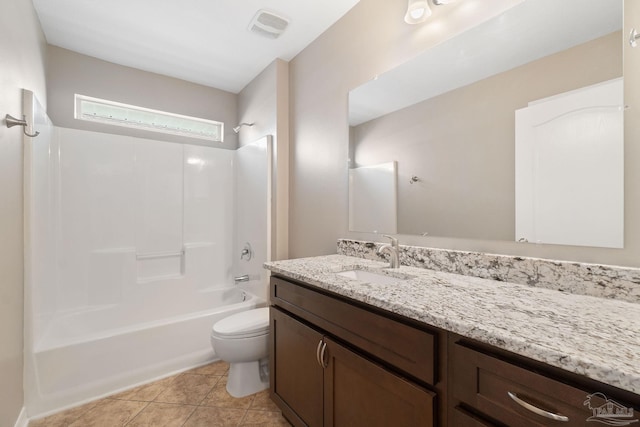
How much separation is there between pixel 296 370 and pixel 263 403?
0.62 m

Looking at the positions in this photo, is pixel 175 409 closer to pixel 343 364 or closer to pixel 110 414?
pixel 110 414

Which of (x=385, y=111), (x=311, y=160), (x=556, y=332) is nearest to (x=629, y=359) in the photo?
(x=556, y=332)

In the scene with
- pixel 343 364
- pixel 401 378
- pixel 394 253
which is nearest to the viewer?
Result: pixel 401 378

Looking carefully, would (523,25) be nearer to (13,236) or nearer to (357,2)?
(357,2)

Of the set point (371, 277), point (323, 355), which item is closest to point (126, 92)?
point (371, 277)

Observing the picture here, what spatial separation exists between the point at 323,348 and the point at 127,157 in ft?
8.20

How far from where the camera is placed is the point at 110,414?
5.62 feet

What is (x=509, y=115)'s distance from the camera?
120cm

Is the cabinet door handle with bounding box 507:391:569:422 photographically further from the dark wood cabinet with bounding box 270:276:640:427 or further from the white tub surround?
the white tub surround

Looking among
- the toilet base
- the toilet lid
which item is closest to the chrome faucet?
the toilet lid

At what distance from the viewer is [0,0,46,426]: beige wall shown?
4.40 feet

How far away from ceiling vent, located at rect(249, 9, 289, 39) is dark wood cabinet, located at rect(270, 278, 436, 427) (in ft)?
5.79

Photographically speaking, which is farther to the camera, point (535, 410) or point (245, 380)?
point (245, 380)

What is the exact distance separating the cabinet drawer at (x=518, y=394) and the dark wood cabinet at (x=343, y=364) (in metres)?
0.10
